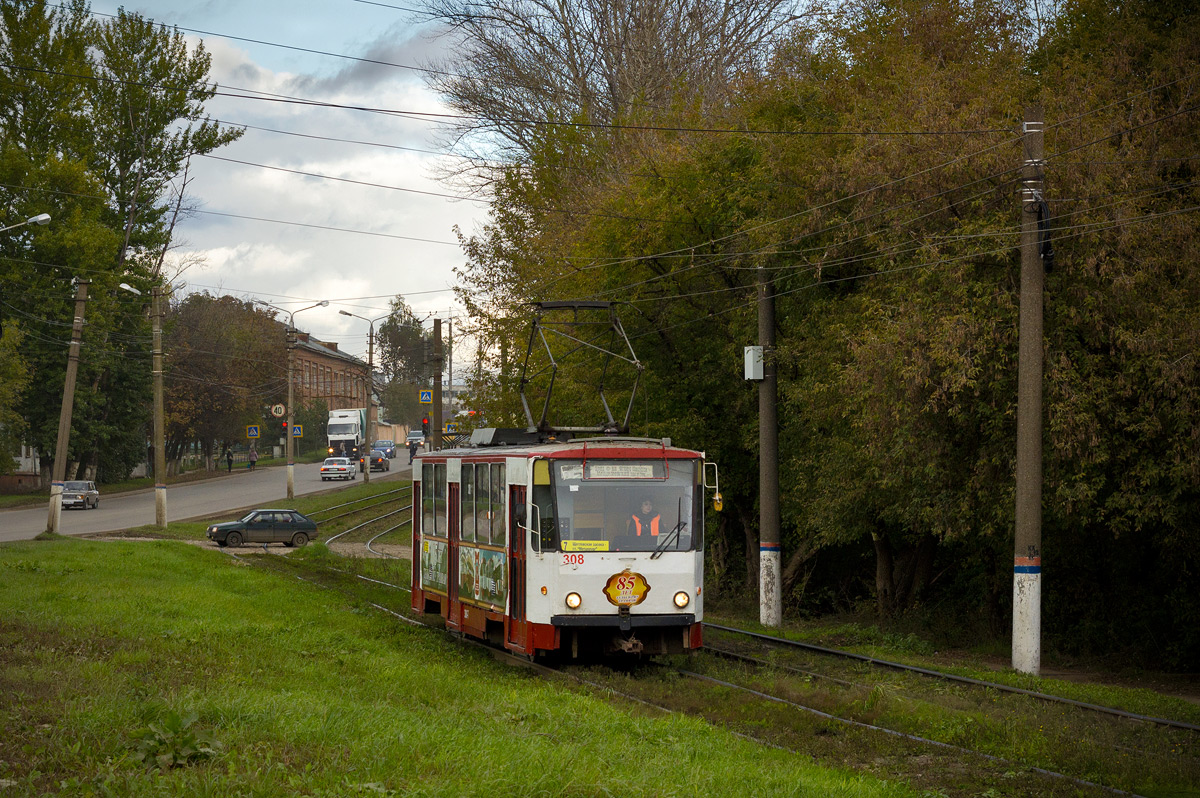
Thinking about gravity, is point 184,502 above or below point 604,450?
below

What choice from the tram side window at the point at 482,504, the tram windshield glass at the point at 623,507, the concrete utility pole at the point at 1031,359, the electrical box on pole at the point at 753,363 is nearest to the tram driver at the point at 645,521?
the tram windshield glass at the point at 623,507

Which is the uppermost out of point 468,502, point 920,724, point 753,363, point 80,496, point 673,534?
A: point 753,363

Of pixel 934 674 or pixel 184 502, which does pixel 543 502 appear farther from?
pixel 184 502

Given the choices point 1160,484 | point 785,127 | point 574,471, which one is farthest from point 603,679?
point 785,127

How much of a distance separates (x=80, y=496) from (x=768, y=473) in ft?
143

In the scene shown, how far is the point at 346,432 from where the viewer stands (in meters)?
86.0

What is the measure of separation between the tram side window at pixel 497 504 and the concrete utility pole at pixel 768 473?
7886 mm

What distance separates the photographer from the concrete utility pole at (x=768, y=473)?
2239 cm

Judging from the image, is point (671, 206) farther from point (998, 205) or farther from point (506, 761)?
point (506, 761)

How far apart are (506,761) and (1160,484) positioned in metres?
11.0

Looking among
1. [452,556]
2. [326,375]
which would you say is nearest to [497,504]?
[452,556]

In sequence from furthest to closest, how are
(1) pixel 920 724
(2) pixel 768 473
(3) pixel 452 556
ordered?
1. (2) pixel 768 473
2. (3) pixel 452 556
3. (1) pixel 920 724

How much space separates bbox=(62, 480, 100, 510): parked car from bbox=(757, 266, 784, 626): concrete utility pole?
4346 cm

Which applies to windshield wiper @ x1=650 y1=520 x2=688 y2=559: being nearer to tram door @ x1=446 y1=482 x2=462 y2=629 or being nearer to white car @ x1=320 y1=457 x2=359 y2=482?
tram door @ x1=446 y1=482 x2=462 y2=629
